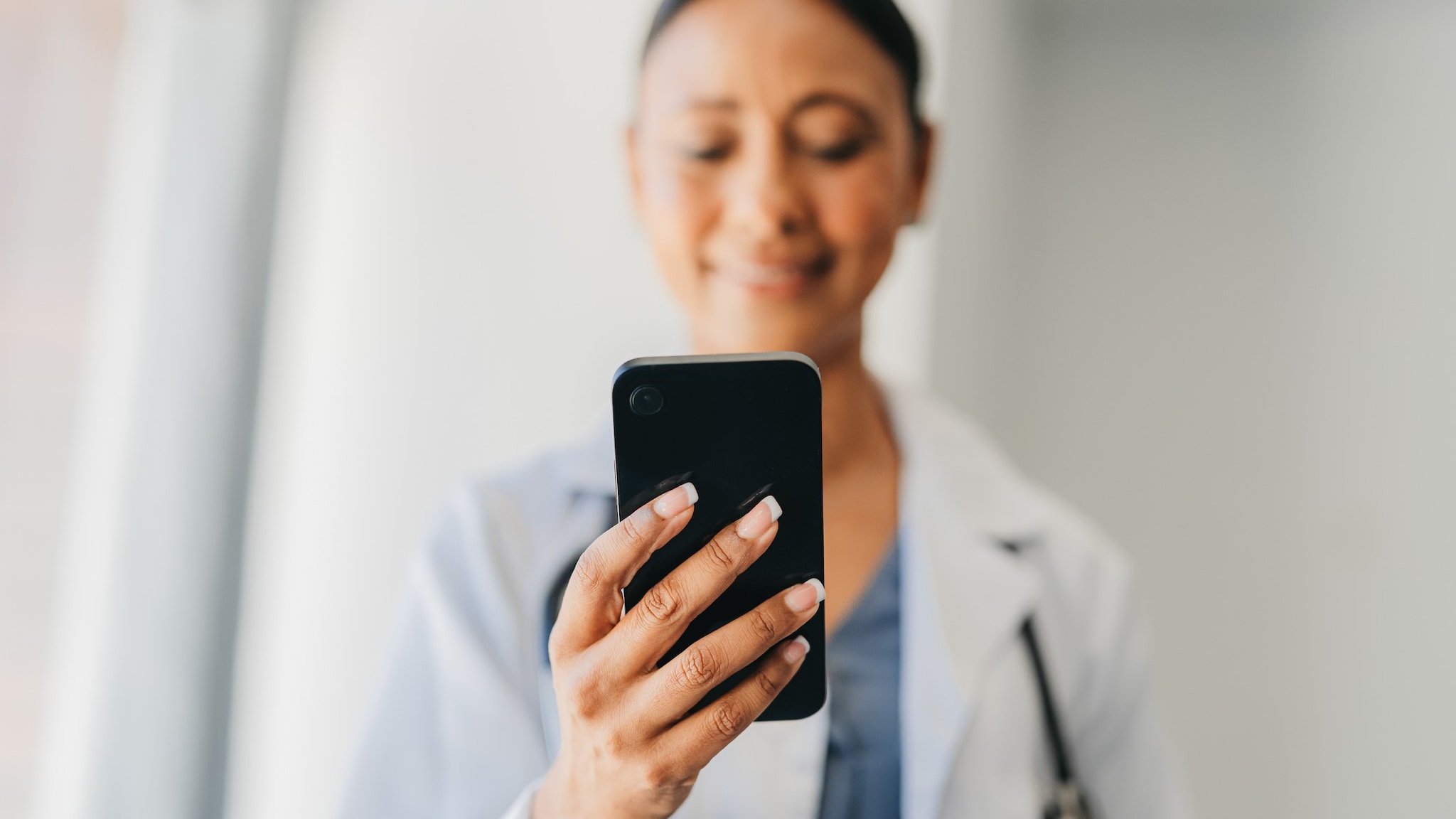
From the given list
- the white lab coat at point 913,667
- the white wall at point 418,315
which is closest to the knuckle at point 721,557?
the white lab coat at point 913,667

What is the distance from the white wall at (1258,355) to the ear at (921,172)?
38 centimetres

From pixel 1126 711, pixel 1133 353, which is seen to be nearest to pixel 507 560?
pixel 1126 711

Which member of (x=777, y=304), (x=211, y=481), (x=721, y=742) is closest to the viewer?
(x=721, y=742)

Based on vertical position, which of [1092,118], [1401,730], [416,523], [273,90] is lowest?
[1401,730]

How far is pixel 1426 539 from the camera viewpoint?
3.40ft

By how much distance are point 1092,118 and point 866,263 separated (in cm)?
81

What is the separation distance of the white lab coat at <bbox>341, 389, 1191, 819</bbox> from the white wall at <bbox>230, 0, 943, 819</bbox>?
0.94ft

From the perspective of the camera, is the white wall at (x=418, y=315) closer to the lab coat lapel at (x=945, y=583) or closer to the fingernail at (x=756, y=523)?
the lab coat lapel at (x=945, y=583)

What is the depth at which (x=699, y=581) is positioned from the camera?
301mm

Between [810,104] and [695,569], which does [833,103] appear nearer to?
[810,104]

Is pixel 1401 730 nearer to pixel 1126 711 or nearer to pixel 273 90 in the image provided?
pixel 1126 711

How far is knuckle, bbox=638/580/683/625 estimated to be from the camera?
0.99ft

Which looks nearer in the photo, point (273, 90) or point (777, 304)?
point (777, 304)

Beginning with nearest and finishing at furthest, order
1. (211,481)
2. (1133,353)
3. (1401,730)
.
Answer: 1. (211,481)
2. (1401,730)
3. (1133,353)
